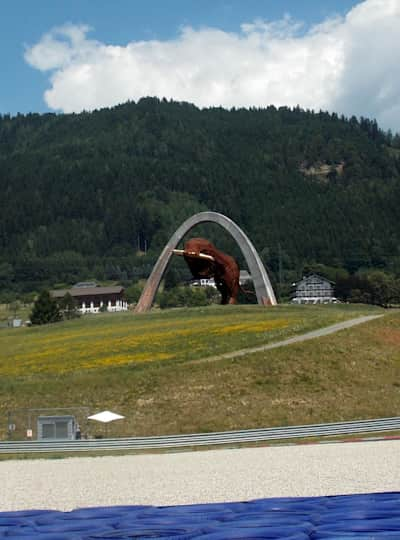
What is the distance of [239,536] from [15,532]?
3680 millimetres

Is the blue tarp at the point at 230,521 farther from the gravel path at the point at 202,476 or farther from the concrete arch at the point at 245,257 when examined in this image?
the concrete arch at the point at 245,257

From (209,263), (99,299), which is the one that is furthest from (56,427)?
(99,299)

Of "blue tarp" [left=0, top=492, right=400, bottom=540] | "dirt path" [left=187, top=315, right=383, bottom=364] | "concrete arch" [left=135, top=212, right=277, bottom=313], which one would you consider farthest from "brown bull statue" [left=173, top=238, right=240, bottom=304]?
"blue tarp" [left=0, top=492, right=400, bottom=540]

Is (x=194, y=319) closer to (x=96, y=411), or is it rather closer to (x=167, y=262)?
(x=167, y=262)

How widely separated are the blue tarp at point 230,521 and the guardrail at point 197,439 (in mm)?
14794

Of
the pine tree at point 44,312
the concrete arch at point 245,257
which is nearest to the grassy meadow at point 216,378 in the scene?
the concrete arch at point 245,257

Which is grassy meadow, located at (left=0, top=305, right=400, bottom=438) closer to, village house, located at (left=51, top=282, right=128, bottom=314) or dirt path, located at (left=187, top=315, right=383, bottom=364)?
dirt path, located at (left=187, top=315, right=383, bottom=364)

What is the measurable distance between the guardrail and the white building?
133m

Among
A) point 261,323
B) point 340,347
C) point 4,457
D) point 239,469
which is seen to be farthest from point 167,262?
point 239,469

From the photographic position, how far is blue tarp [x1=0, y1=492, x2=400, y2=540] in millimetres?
10555

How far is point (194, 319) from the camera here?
5962cm

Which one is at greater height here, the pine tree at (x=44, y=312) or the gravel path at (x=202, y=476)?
the pine tree at (x=44, y=312)

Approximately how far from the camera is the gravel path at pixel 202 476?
18625 mm

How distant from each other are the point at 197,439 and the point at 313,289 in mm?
141022
